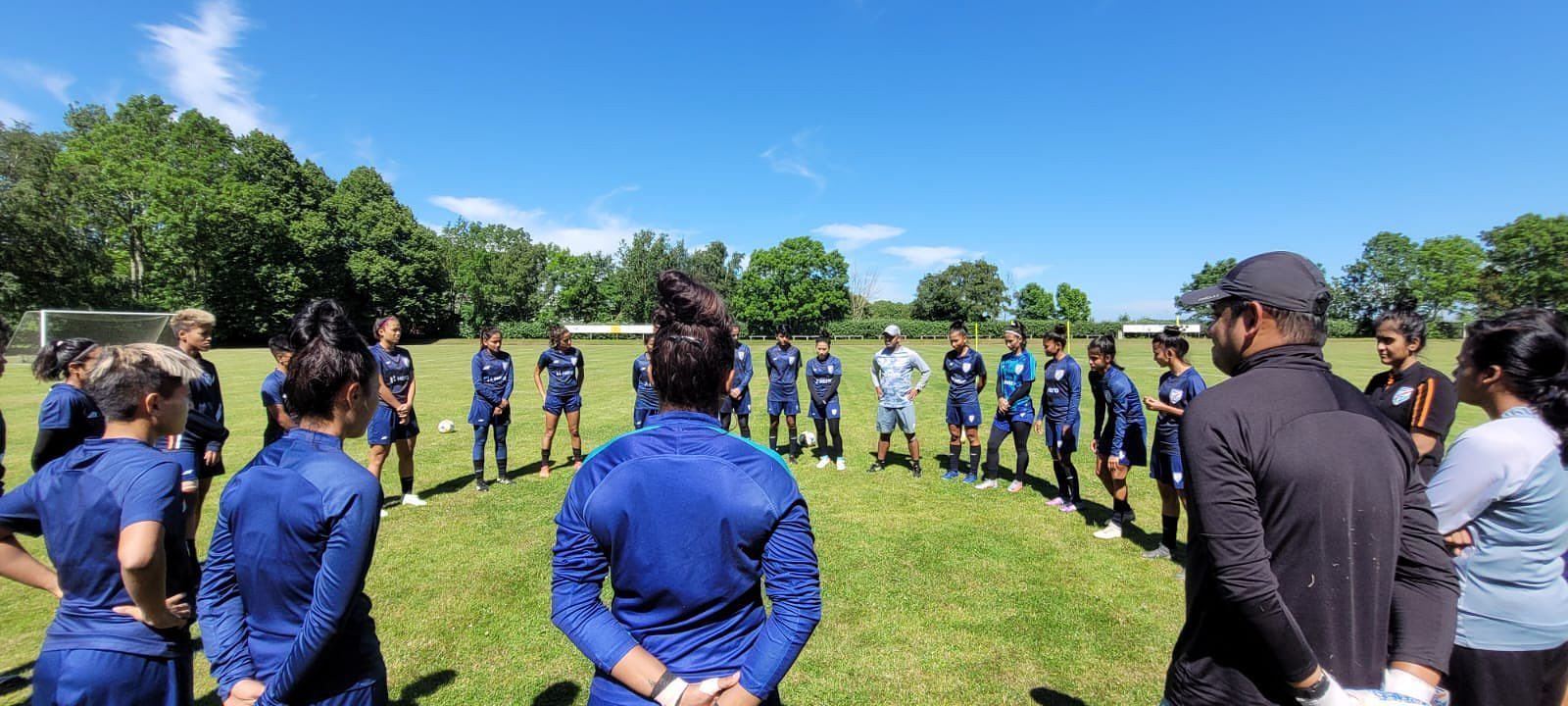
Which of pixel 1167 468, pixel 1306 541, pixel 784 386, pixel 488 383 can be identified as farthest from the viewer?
pixel 784 386

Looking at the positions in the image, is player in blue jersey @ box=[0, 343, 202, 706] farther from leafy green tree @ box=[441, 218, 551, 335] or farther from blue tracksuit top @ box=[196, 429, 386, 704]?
leafy green tree @ box=[441, 218, 551, 335]

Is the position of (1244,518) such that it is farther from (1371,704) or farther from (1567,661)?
(1567,661)

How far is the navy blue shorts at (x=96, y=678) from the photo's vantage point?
2.08 metres

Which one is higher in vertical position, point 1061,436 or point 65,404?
point 65,404

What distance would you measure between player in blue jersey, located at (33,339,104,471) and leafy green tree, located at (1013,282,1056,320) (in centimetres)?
10107

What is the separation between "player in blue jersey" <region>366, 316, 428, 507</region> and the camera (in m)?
7.43

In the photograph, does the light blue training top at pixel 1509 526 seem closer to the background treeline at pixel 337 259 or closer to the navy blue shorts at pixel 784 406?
the navy blue shorts at pixel 784 406

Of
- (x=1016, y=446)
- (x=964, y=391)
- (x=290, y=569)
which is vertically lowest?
(x=1016, y=446)

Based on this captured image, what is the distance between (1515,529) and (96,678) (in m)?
5.20

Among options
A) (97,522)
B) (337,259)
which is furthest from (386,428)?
(337,259)

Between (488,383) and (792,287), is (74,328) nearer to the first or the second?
(488,383)

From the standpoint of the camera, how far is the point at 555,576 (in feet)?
5.68

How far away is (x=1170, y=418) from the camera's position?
6293mm

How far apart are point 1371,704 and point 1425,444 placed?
360 cm
